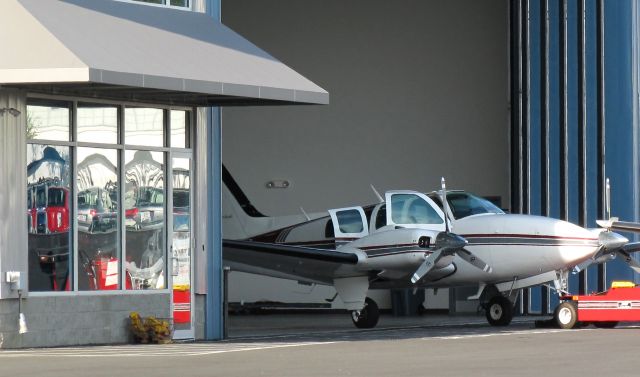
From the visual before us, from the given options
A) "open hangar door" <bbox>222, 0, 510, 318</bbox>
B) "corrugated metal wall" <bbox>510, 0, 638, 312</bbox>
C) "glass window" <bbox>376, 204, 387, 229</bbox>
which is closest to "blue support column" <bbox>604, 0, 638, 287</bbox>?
"corrugated metal wall" <bbox>510, 0, 638, 312</bbox>

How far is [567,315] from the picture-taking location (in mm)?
19375

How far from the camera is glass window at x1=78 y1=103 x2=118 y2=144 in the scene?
1620 cm

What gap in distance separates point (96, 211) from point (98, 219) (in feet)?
0.35

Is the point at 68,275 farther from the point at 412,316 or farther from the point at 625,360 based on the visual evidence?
the point at 412,316

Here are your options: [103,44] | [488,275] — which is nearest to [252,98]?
[103,44]

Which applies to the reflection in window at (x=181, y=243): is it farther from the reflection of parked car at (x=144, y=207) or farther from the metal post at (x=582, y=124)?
the metal post at (x=582, y=124)

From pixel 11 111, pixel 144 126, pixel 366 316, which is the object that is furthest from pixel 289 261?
pixel 11 111

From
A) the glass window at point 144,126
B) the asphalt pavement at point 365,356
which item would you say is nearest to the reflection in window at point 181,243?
the glass window at point 144,126

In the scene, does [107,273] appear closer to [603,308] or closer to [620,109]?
[603,308]

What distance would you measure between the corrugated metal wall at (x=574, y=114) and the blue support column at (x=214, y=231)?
33.3 feet

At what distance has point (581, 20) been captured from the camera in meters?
25.9

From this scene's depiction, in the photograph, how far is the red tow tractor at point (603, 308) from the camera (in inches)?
740

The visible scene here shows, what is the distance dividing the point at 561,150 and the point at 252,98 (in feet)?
37.6

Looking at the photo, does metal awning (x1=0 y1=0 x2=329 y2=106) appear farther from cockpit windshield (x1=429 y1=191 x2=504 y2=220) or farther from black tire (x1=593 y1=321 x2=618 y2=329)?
black tire (x1=593 y1=321 x2=618 y2=329)
